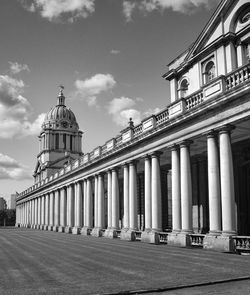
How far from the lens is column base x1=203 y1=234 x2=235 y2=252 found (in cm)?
2233

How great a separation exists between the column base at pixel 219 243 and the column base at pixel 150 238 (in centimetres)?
747

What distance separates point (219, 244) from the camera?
909 inches

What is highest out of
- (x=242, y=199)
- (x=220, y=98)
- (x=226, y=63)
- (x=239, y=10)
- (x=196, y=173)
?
(x=239, y=10)

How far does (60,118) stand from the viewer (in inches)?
5010

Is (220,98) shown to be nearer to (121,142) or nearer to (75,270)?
(75,270)

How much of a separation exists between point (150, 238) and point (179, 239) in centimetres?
490

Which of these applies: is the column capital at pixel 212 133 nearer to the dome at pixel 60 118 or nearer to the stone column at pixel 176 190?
the stone column at pixel 176 190

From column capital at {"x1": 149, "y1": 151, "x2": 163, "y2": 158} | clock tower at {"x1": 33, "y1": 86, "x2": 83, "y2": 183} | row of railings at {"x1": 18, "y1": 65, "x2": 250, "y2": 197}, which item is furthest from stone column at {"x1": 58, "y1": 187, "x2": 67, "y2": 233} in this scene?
clock tower at {"x1": 33, "y1": 86, "x2": 83, "y2": 183}

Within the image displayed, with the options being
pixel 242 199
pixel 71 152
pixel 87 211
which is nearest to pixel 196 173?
pixel 242 199

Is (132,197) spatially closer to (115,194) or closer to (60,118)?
(115,194)

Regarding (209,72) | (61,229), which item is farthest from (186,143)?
(61,229)

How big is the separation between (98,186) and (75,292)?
37.3m

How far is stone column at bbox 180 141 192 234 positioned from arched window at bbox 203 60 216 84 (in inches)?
344

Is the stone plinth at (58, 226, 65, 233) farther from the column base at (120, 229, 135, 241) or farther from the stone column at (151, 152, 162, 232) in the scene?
the stone column at (151, 152, 162, 232)
